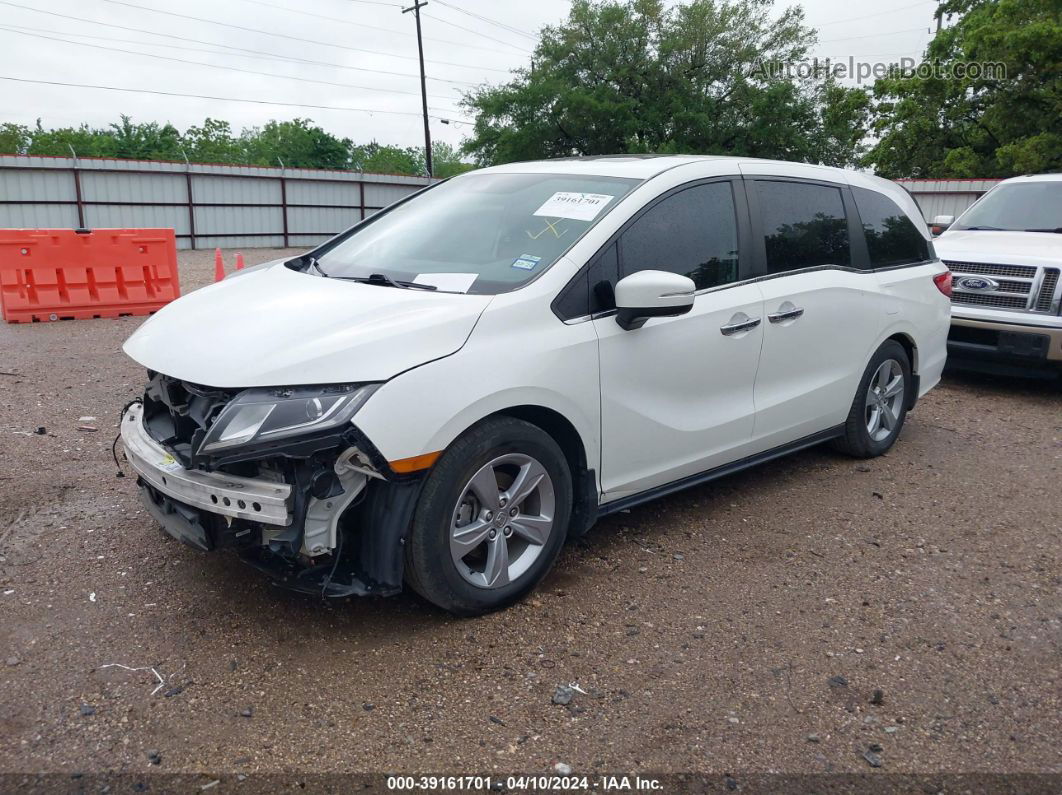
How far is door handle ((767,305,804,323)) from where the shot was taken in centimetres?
440

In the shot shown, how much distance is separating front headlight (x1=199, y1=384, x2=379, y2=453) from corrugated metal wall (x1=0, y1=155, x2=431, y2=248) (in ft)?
67.8

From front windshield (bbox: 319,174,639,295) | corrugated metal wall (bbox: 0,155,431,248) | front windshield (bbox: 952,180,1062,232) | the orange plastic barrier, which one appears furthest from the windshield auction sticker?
corrugated metal wall (bbox: 0,155,431,248)

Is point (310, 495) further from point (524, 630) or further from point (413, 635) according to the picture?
point (524, 630)

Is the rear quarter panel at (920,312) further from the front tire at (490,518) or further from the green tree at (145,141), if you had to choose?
the green tree at (145,141)

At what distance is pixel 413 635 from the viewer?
3.29 metres

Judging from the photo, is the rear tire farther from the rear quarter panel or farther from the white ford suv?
the white ford suv

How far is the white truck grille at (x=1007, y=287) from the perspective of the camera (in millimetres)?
7141

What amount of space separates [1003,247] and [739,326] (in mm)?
4854

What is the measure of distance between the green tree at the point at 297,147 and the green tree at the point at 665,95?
29230 millimetres

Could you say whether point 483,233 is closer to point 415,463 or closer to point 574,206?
point 574,206

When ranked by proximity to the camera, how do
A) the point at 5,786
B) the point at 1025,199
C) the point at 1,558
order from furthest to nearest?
the point at 1025,199
the point at 1,558
the point at 5,786

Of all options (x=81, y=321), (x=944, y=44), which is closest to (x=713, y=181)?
(x=81, y=321)

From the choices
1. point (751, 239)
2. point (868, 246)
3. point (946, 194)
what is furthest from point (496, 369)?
point (946, 194)

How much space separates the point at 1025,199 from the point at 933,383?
370 cm
